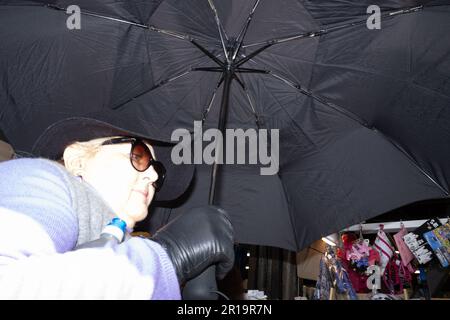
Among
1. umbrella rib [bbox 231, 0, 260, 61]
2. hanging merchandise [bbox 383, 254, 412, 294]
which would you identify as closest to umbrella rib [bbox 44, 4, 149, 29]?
umbrella rib [bbox 231, 0, 260, 61]

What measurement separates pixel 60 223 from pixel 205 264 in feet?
2.41

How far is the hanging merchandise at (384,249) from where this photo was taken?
15.2 feet

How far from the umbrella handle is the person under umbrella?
2.9 inches

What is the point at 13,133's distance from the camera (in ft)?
8.41

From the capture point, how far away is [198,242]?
60.4 inches

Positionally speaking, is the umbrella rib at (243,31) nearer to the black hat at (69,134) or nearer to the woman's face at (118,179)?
the black hat at (69,134)

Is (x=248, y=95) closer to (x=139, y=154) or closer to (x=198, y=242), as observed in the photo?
(x=139, y=154)

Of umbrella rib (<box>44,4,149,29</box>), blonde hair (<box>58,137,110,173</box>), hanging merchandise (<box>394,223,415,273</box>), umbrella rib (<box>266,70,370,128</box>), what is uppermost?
umbrella rib (<box>44,4,149,29</box>)

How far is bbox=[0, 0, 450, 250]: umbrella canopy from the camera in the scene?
256 centimetres

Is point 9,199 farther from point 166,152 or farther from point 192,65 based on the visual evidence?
point 192,65

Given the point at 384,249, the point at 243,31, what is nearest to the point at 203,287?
the point at 243,31

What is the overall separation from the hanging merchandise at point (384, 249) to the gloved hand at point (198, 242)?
3.91m

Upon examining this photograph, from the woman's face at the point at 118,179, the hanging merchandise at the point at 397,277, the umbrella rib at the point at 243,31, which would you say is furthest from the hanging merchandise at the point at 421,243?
the woman's face at the point at 118,179

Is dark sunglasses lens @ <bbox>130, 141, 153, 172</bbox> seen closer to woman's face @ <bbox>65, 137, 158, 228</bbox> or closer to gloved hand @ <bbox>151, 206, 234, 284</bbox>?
woman's face @ <bbox>65, 137, 158, 228</bbox>
